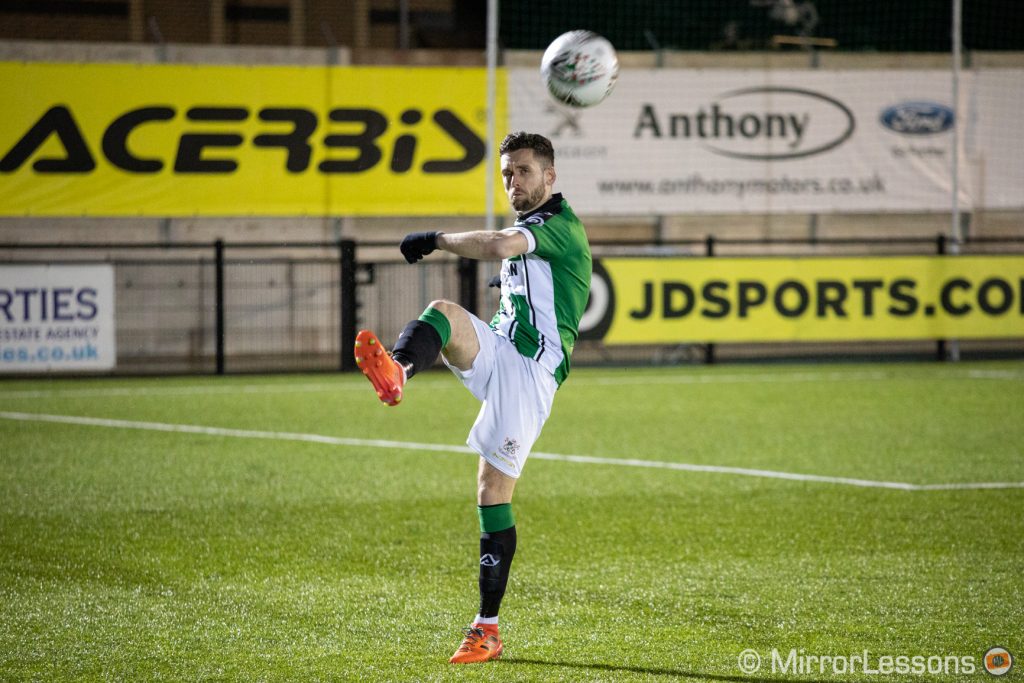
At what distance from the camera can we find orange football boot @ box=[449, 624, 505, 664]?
4.25 metres

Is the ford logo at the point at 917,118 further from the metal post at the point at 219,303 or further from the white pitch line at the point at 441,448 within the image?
the white pitch line at the point at 441,448

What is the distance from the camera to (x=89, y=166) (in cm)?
1555

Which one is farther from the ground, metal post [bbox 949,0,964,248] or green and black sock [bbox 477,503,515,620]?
metal post [bbox 949,0,964,248]

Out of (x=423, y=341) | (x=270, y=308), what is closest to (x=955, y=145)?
(x=270, y=308)

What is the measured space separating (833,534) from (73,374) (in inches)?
429

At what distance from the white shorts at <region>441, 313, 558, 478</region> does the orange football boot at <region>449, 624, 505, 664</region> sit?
56cm

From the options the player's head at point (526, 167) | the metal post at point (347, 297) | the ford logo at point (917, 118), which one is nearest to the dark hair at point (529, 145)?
the player's head at point (526, 167)

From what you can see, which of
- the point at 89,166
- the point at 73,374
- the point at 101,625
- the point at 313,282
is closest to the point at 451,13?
the point at 313,282

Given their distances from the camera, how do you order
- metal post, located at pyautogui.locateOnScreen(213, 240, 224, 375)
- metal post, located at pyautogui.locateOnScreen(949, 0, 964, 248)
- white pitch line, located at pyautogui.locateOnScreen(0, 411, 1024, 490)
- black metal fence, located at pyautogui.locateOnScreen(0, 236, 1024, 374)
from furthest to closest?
black metal fence, located at pyautogui.locateOnScreen(0, 236, 1024, 374), metal post, located at pyautogui.locateOnScreen(949, 0, 964, 248), metal post, located at pyautogui.locateOnScreen(213, 240, 224, 375), white pitch line, located at pyautogui.locateOnScreen(0, 411, 1024, 490)

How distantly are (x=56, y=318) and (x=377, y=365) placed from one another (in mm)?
11063

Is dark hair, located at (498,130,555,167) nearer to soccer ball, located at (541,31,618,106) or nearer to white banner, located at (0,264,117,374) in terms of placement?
soccer ball, located at (541,31,618,106)

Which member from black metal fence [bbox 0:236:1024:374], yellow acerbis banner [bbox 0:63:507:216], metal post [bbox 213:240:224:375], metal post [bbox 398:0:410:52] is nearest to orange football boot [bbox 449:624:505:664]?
metal post [bbox 213:240:224:375]

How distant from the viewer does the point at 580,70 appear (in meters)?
6.00

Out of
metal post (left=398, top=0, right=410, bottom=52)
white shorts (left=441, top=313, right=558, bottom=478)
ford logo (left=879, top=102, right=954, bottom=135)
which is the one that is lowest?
white shorts (left=441, top=313, right=558, bottom=478)
